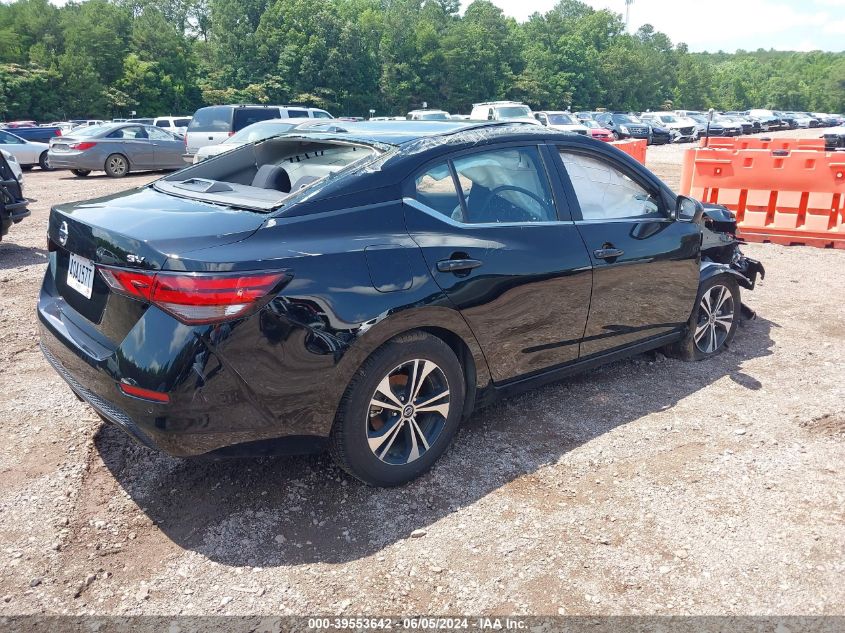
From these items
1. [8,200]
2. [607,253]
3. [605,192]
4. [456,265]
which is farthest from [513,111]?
[456,265]

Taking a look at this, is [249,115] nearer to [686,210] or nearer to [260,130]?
[260,130]

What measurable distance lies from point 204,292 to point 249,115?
16585mm

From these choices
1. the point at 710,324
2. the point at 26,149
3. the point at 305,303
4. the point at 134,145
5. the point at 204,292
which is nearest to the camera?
the point at 204,292

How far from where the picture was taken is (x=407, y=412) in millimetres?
3277

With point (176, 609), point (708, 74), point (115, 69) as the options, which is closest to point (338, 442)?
point (176, 609)

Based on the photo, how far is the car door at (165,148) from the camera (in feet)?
64.7

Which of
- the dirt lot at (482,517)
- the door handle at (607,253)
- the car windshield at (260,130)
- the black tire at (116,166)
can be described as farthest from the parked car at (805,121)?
the door handle at (607,253)

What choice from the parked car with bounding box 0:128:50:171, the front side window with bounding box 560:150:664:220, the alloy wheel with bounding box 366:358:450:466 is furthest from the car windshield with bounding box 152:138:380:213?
the parked car with bounding box 0:128:50:171

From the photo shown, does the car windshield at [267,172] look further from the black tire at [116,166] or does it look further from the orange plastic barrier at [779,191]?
the black tire at [116,166]

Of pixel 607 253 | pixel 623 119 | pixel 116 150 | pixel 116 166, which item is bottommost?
pixel 116 166

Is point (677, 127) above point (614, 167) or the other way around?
above

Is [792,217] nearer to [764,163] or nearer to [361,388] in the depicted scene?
[764,163]

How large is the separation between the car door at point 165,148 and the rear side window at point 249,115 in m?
3.23

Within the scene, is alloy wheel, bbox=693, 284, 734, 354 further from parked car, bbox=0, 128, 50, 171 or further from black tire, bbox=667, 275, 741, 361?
parked car, bbox=0, 128, 50, 171
